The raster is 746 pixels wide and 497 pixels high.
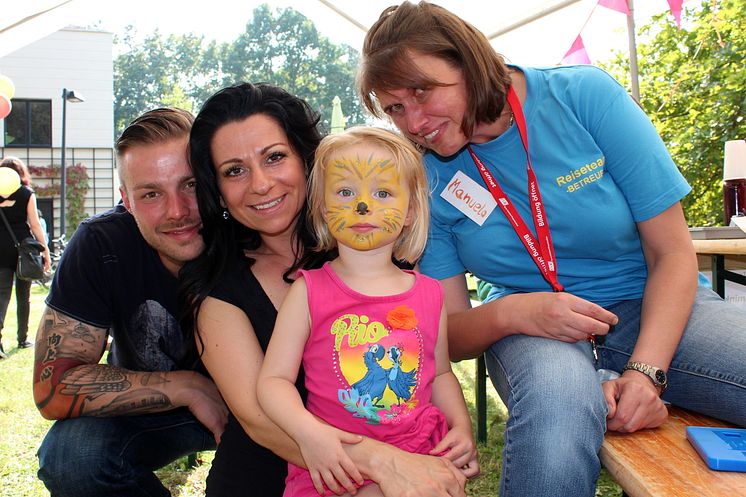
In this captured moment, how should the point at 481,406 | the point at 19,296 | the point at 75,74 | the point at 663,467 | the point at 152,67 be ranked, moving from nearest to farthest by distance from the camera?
1. the point at 663,467
2. the point at 481,406
3. the point at 19,296
4. the point at 75,74
5. the point at 152,67

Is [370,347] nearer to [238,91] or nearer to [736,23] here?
[238,91]

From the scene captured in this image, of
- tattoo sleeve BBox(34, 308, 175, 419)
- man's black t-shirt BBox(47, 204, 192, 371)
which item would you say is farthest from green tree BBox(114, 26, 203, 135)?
tattoo sleeve BBox(34, 308, 175, 419)

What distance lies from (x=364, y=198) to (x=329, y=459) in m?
0.66

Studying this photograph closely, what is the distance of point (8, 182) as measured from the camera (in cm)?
696

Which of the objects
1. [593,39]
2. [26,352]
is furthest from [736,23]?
[26,352]

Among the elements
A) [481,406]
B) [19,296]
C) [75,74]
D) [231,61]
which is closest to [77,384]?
[481,406]

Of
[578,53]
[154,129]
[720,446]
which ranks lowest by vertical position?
[720,446]

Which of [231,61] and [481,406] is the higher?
Result: [231,61]

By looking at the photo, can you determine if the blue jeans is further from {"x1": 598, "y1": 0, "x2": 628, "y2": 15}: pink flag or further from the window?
the window

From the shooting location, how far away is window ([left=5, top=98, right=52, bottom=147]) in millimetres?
21641

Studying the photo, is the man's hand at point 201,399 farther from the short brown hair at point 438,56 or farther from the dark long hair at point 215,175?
the short brown hair at point 438,56

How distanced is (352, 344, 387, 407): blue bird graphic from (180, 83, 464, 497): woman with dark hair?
0.85 feet

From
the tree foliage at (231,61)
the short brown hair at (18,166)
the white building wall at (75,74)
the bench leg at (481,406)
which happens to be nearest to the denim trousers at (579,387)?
the bench leg at (481,406)

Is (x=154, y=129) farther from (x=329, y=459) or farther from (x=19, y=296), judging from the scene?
(x=19, y=296)
